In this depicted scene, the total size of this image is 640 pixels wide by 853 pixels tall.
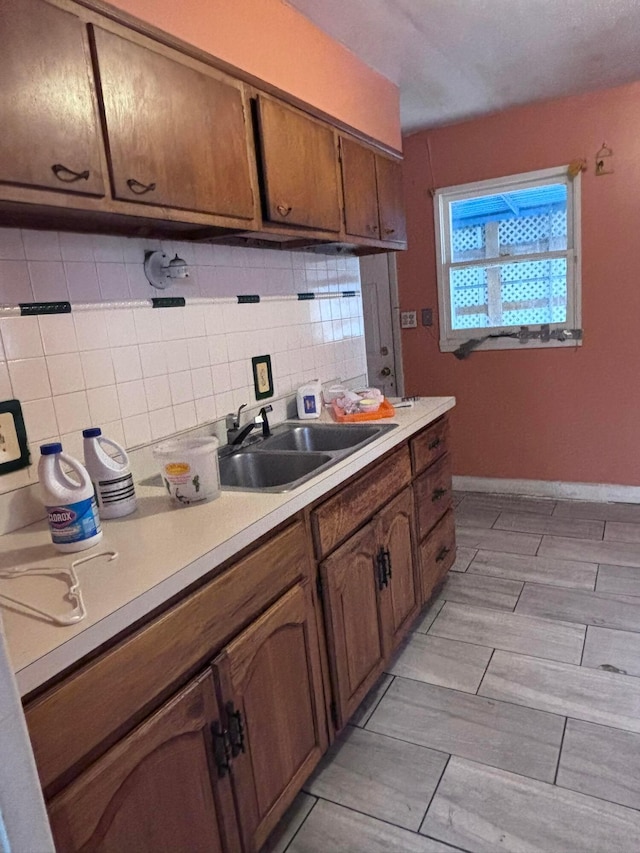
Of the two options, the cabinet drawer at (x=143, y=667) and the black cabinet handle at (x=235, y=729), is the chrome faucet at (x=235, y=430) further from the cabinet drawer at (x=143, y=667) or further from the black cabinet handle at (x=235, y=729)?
the black cabinet handle at (x=235, y=729)

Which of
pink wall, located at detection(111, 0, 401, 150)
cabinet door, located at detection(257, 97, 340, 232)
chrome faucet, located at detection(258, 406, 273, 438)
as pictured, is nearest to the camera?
pink wall, located at detection(111, 0, 401, 150)

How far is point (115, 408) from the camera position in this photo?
1.59 meters

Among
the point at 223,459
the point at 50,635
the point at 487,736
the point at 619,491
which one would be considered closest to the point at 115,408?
the point at 223,459

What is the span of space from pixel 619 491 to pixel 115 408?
315cm

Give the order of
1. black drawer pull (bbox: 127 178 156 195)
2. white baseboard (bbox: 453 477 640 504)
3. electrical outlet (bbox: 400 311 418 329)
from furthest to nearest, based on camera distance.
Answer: electrical outlet (bbox: 400 311 418 329), white baseboard (bbox: 453 477 640 504), black drawer pull (bbox: 127 178 156 195)

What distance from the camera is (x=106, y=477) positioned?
1.31 meters

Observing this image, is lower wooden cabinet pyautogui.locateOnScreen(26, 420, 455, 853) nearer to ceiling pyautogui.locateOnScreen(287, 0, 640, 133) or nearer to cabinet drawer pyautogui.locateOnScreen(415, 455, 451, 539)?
cabinet drawer pyautogui.locateOnScreen(415, 455, 451, 539)

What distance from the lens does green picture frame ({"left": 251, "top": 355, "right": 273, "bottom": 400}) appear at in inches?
85.7

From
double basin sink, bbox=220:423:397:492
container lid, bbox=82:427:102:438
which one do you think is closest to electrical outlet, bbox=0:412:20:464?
container lid, bbox=82:427:102:438

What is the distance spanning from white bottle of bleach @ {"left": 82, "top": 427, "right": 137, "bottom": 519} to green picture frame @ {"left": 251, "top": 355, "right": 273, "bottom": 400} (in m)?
0.90

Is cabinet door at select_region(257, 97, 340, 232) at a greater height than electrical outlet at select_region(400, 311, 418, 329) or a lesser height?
greater

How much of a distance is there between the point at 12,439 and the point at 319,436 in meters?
1.15

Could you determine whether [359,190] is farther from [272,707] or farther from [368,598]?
[272,707]

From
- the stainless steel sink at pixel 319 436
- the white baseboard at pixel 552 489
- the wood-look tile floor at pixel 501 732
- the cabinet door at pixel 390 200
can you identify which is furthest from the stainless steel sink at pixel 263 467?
the white baseboard at pixel 552 489
